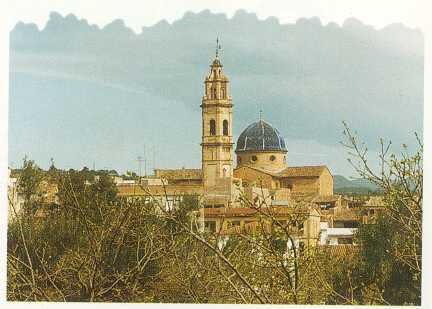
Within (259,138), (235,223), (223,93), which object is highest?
(223,93)

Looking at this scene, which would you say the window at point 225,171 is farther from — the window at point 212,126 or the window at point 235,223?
the window at point 235,223

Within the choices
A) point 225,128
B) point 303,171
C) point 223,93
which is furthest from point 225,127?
point 303,171

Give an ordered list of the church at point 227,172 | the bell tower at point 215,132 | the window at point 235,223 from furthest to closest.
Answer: the bell tower at point 215,132 < the church at point 227,172 < the window at point 235,223

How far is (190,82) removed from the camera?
4215 millimetres

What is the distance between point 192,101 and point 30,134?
0.90 metres

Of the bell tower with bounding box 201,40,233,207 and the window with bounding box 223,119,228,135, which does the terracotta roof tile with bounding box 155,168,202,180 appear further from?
the window with bounding box 223,119,228,135

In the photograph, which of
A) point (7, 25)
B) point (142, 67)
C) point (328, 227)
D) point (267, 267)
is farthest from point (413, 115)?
point (7, 25)

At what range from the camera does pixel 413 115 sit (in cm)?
400

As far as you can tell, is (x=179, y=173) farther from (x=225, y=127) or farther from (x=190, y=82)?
(x=190, y=82)

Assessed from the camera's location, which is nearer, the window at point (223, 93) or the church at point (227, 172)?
the church at point (227, 172)

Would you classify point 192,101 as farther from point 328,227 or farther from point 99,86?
point 328,227

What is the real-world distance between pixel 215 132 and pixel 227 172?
0.23 metres

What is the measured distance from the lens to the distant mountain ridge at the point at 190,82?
405 cm

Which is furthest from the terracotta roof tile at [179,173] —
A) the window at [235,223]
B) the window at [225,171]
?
the window at [235,223]
